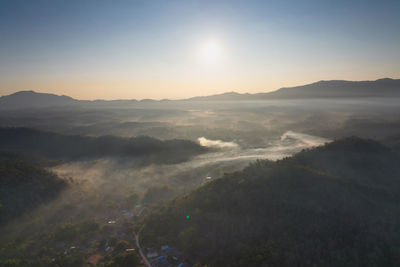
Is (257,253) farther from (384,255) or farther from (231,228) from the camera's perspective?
(384,255)

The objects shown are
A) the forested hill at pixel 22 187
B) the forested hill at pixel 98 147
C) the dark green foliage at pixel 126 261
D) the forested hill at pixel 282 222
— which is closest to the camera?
the forested hill at pixel 282 222

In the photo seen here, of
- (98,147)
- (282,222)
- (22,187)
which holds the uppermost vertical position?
(282,222)

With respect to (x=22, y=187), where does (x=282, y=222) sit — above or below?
above

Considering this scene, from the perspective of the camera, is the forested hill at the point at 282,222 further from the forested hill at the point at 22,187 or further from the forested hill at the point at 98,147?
the forested hill at the point at 98,147

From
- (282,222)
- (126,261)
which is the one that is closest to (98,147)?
(126,261)

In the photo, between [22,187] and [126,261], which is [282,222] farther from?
[22,187]

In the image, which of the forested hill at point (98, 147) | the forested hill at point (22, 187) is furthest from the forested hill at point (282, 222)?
the forested hill at point (98, 147)

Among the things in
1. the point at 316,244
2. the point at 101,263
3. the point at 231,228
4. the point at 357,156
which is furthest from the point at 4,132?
the point at 357,156
